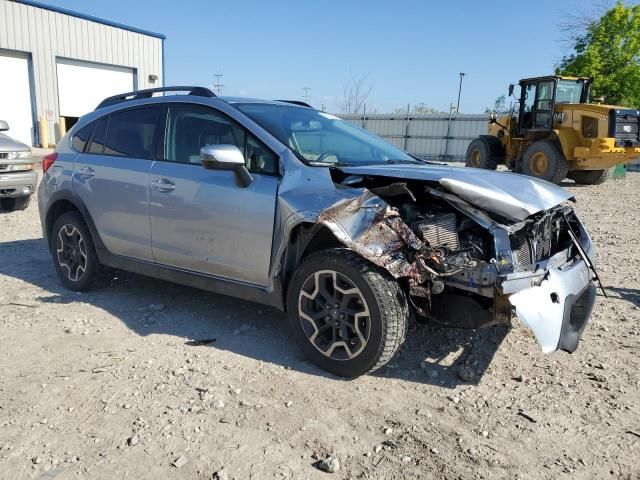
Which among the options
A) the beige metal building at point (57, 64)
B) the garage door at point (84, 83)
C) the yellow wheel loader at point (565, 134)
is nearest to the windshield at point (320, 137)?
the yellow wheel loader at point (565, 134)

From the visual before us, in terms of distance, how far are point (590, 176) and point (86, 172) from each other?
13.8 metres

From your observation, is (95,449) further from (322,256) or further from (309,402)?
(322,256)

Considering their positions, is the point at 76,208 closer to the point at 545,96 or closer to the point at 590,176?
the point at 545,96

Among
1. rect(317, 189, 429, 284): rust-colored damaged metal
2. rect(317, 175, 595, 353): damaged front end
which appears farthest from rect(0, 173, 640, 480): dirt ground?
rect(317, 189, 429, 284): rust-colored damaged metal

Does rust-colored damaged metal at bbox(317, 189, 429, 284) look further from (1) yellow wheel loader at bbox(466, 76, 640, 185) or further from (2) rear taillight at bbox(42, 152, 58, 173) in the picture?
(1) yellow wheel loader at bbox(466, 76, 640, 185)

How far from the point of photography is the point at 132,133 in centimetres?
456

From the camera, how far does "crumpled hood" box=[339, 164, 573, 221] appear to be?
3.08 m

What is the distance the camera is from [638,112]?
13.5 meters

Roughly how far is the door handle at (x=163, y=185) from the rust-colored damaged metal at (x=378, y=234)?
144 centimetres

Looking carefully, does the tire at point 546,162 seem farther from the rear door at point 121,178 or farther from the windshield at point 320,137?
the rear door at point 121,178

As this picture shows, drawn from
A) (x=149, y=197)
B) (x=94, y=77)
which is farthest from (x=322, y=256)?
(x=94, y=77)

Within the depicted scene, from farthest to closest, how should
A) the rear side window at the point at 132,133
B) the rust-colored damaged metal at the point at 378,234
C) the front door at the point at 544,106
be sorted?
the front door at the point at 544,106
the rear side window at the point at 132,133
the rust-colored damaged metal at the point at 378,234

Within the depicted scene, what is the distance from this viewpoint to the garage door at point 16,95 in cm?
2041

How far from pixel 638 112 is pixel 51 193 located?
546 inches
